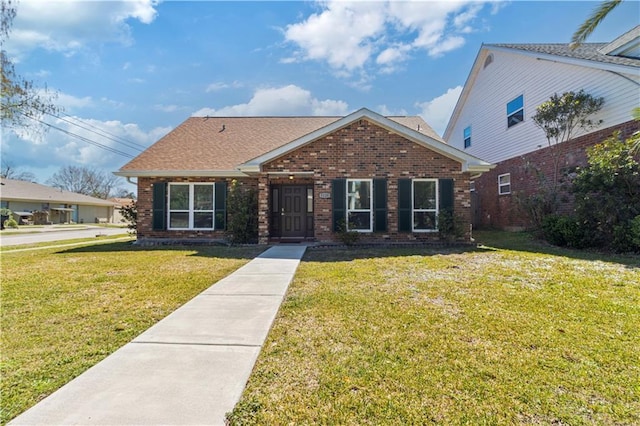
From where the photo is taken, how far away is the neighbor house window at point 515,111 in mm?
13936

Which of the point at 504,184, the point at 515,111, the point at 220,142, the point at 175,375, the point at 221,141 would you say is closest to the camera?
the point at 175,375

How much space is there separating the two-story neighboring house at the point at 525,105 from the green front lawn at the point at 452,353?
7381mm

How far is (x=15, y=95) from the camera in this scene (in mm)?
10688

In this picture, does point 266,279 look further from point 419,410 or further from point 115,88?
point 115,88

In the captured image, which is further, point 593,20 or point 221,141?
point 221,141

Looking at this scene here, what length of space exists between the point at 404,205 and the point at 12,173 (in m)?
64.7

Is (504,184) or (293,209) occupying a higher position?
(504,184)

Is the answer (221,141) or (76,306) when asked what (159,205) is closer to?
(221,141)

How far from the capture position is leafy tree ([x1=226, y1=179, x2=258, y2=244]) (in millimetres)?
10703

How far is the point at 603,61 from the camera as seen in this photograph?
9883mm

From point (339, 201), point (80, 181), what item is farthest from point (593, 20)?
point (80, 181)

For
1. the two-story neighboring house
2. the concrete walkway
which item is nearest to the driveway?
the concrete walkway

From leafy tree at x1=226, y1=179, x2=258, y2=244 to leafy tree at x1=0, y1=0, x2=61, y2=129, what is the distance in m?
7.68

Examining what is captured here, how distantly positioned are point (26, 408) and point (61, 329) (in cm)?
166
